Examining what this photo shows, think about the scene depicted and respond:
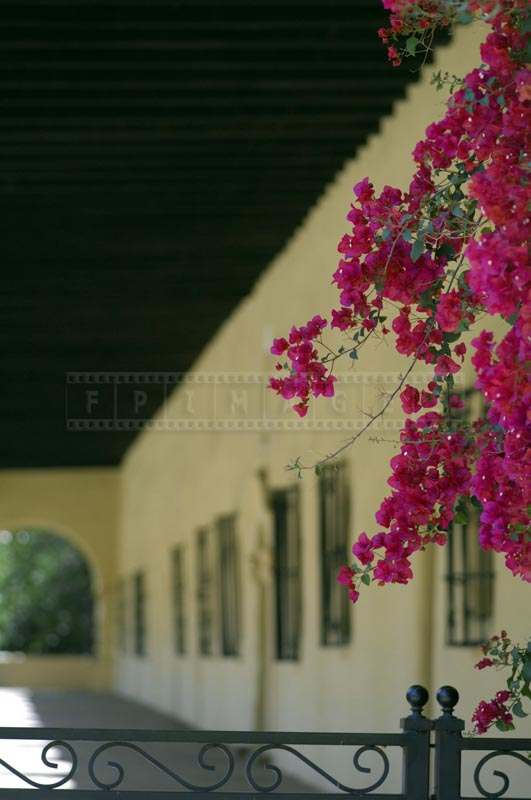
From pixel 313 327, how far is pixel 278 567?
7.53 metres

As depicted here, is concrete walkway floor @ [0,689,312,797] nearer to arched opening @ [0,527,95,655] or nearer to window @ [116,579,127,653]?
window @ [116,579,127,653]

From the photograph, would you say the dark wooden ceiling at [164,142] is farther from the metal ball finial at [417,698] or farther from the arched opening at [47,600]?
the arched opening at [47,600]

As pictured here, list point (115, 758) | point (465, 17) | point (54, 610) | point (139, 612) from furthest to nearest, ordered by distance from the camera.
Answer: point (54, 610), point (139, 612), point (115, 758), point (465, 17)

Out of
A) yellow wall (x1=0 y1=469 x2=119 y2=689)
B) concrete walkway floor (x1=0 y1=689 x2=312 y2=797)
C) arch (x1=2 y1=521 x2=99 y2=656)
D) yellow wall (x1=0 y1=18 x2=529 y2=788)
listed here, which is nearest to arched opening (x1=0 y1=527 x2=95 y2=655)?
arch (x1=2 y1=521 x2=99 y2=656)

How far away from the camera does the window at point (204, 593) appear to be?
50.8ft

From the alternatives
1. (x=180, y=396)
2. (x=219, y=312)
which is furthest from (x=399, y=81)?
(x=180, y=396)

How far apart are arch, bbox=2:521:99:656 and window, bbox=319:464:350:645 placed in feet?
82.7

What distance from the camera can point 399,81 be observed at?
738 cm

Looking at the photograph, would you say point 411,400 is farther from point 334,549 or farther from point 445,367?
point 334,549

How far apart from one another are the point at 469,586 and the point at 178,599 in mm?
11405

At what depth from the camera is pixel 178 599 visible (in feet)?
59.8

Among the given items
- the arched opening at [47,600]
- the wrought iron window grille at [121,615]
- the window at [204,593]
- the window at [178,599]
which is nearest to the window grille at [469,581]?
the window at [204,593]

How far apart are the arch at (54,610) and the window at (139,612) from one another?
1139cm

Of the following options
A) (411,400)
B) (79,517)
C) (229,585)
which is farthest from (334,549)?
(79,517)
